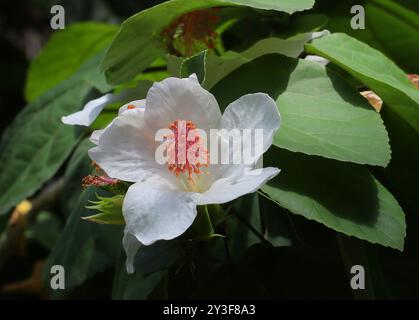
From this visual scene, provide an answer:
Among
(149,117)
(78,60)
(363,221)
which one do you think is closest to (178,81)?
(149,117)

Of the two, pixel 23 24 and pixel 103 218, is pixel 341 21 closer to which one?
pixel 103 218

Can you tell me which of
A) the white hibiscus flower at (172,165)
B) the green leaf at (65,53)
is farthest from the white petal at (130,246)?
the green leaf at (65,53)

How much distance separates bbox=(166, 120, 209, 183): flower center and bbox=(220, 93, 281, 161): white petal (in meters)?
0.02

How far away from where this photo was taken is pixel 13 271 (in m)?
0.91

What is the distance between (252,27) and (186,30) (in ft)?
0.38

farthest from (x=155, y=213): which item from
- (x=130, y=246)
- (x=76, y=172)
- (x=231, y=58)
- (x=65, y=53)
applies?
(x=65, y=53)

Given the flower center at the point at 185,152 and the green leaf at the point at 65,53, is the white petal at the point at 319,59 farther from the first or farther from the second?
the green leaf at the point at 65,53

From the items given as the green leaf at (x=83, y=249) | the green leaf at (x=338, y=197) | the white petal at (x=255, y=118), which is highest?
the white petal at (x=255, y=118)

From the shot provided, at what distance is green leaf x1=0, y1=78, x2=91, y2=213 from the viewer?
62 centimetres

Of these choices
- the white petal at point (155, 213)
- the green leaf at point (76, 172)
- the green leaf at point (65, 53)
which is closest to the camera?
the white petal at point (155, 213)

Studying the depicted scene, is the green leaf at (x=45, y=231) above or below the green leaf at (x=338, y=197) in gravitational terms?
below

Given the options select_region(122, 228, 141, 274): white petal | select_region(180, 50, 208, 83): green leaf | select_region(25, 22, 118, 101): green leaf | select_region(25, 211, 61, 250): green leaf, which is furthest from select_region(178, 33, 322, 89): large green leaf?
select_region(25, 211, 61, 250): green leaf

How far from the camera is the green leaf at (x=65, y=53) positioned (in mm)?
771

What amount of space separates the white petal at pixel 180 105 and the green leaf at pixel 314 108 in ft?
0.13
